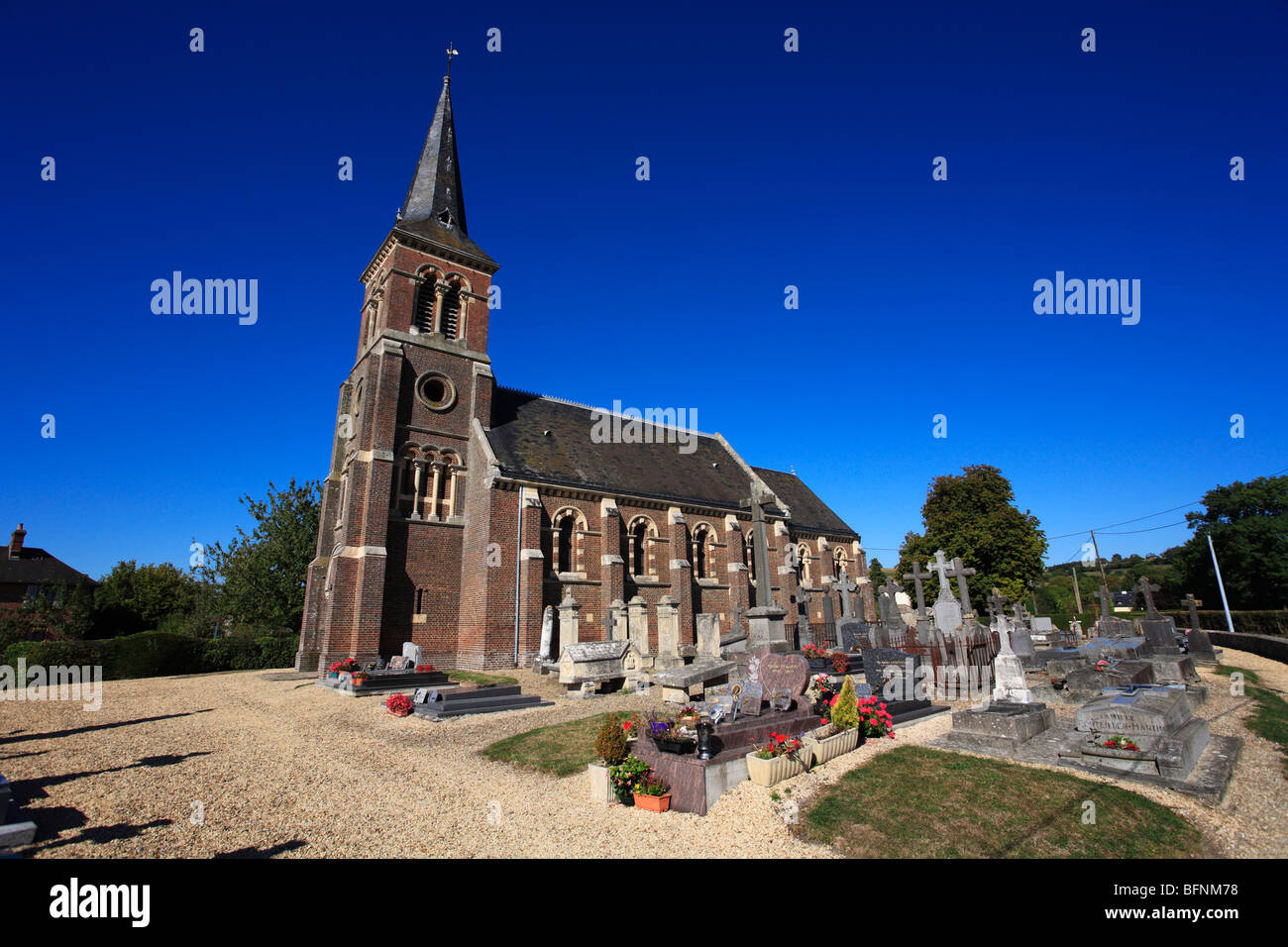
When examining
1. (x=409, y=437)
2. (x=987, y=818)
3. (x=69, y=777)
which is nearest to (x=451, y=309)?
(x=409, y=437)

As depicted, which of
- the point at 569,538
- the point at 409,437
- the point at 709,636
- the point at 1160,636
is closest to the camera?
the point at 1160,636

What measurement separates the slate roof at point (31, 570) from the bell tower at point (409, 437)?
103 feet

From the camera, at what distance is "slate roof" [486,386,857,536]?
24016 mm

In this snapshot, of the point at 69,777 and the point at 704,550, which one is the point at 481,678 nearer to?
the point at 69,777

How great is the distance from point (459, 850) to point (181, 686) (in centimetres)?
1743

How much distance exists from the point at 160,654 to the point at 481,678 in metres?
13.1

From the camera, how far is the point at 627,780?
22.8 ft

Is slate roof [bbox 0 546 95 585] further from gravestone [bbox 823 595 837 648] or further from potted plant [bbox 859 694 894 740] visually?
potted plant [bbox 859 694 894 740]

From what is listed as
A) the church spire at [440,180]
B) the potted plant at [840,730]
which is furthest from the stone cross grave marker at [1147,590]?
the church spire at [440,180]

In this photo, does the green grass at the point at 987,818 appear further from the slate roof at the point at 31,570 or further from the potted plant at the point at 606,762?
the slate roof at the point at 31,570

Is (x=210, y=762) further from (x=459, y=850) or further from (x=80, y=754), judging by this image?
(x=459, y=850)

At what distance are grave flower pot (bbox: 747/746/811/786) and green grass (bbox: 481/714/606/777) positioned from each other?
2600 millimetres

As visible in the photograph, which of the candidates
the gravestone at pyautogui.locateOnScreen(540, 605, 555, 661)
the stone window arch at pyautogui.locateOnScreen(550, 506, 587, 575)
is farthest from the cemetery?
the stone window arch at pyautogui.locateOnScreen(550, 506, 587, 575)
